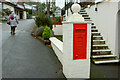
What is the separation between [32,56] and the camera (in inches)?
221

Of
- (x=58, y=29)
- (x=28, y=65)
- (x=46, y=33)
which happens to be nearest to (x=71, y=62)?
(x=28, y=65)

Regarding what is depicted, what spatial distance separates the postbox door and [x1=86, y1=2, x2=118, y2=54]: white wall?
2.91 metres

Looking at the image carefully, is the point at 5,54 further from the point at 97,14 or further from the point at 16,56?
the point at 97,14

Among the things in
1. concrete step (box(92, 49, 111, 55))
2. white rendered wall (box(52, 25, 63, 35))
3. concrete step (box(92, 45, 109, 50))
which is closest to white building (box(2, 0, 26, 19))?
white rendered wall (box(52, 25, 63, 35))

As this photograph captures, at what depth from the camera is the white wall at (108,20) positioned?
5.83 meters

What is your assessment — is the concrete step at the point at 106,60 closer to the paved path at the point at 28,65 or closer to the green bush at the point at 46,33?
the paved path at the point at 28,65

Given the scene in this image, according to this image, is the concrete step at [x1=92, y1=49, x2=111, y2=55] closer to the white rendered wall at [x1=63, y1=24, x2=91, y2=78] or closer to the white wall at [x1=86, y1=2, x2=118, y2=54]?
the white wall at [x1=86, y1=2, x2=118, y2=54]

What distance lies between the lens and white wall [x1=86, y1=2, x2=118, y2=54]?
5.83m

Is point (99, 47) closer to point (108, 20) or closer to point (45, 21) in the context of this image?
point (108, 20)

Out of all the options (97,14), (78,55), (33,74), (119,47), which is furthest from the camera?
(97,14)

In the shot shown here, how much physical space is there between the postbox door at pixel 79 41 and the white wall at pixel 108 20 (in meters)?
2.91

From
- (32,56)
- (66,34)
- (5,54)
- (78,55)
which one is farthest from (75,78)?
(5,54)

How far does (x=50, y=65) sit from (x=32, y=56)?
3.96 ft

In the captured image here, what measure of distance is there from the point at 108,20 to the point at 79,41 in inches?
135
